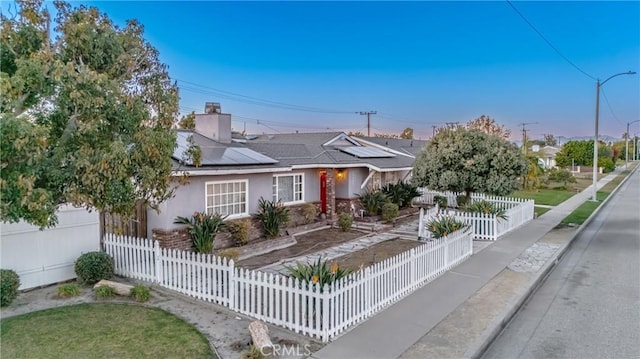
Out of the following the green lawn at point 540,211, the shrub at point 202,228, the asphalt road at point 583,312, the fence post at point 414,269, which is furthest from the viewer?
the green lawn at point 540,211

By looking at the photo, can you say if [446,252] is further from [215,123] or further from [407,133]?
[407,133]

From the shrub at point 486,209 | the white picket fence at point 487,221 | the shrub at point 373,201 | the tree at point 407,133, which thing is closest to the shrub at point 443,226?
the white picket fence at point 487,221

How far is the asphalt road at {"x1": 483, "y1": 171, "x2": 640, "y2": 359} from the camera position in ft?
22.1

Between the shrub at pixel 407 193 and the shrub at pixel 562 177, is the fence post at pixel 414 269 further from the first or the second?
the shrub at pixel 562 177

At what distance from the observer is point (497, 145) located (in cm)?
1611

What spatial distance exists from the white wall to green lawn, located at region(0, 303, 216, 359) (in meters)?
1.82

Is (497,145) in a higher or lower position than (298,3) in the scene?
lower

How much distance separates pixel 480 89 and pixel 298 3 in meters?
19.5

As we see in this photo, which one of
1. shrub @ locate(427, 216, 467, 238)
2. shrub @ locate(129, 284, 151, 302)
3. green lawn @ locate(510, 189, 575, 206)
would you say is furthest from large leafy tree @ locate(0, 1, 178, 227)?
green lawn @ locate(510, 189, 575, 206)

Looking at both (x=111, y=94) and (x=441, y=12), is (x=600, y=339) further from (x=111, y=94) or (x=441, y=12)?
(x=441, y=12)

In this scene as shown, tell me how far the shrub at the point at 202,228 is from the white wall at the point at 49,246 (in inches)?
99.7

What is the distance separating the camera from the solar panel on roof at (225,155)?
1336cm

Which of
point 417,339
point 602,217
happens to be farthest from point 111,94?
point 602,217

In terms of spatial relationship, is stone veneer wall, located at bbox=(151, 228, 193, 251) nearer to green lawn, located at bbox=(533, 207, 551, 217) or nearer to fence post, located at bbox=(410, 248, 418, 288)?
fence post, located at bbox=(410, 248, 418, 288)
